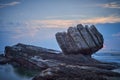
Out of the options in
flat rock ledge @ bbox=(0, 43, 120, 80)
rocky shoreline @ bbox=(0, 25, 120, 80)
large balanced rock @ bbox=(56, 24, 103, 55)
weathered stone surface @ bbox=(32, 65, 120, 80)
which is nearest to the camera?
weathered stone surface @ bbox=(32, 65, 120, 80)

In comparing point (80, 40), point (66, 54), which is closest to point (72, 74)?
point (80, 40)

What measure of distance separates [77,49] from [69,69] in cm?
2453

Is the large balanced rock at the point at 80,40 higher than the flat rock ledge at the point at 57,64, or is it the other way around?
the large balanced rock at the point at 80,40

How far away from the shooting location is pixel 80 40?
65875 millimetres

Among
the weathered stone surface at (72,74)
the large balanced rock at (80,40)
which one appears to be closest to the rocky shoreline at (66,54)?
the large balanced rock at (80,40)

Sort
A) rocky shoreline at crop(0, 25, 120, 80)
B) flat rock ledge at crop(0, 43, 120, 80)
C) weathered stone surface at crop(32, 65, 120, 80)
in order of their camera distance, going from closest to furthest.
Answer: weathered stone surface at crop(32, 65, 120, 80) → flat rock ledge at crop(0, 43, 120, 80) → rocky shoreline at crop(0, 25, 120, 80)

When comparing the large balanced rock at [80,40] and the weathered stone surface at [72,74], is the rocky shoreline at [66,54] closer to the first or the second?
the large balanced rock at [80,40]

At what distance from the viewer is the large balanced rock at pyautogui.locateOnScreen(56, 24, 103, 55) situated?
215ft

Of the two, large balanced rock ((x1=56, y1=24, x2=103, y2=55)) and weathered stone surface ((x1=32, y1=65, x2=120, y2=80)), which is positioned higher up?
large balanced rock ((x1=56, y1=24, x2=103, y2=55))

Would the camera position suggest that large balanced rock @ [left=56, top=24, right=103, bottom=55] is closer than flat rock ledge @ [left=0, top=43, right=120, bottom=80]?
No

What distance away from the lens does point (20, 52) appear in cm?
6962

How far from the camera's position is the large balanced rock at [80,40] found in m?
65.5

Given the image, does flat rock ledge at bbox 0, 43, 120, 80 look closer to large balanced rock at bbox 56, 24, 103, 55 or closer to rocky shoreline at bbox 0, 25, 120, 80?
rocky shoreline at bbox 0, 25, 120, 80

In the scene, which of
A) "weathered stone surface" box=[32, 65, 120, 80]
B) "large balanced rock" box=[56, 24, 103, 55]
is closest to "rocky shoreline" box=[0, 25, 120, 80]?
"large balanced rock" box=[56, 24, 103, 55]
